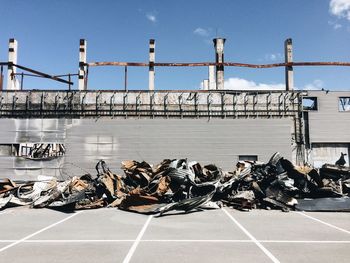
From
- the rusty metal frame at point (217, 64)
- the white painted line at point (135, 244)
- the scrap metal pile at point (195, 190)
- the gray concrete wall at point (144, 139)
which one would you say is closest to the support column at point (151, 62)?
the rusty metal frame at point (217, 64)

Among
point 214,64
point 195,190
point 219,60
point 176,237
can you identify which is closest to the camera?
A: point 176,237

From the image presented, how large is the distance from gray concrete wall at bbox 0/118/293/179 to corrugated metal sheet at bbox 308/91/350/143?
1.77 metres

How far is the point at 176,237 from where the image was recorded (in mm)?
6988

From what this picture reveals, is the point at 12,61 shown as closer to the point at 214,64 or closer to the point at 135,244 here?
the point at 214,64

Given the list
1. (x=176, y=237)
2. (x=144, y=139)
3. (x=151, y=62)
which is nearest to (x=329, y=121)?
(x=144, y=139)

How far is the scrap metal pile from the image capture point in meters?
11.1

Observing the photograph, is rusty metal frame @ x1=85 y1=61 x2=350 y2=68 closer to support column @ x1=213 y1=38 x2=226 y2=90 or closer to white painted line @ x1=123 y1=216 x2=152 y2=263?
support column @ x1=213 y1=38 x2=226 y2=90

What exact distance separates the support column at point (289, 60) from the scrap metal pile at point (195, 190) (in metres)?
12.0

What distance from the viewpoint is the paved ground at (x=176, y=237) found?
5.46m

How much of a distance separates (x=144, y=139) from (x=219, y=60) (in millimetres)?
9214

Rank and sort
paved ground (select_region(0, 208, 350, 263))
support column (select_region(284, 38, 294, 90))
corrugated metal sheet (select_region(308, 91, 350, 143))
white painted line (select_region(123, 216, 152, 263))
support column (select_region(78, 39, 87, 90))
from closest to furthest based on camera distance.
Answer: white painted line (select_region(123, 216, 152, 263)) → paved ground (select_region(0, 208, 350, 263)) → corrugated metal sheet (select_region(308, 91, 350, 143)) → support column (select_region(284, 38, 294, 90)) → support column (select_region(78, 39, 87, 90))

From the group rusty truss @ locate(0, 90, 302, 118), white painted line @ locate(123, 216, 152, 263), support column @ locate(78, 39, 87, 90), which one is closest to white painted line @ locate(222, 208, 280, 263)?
white painted line @ locate(123, 216, 152, 263)

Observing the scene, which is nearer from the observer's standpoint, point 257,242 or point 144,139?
point 257,242

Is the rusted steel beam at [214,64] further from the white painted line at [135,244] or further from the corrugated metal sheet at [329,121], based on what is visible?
the white painted line at [135,244]
